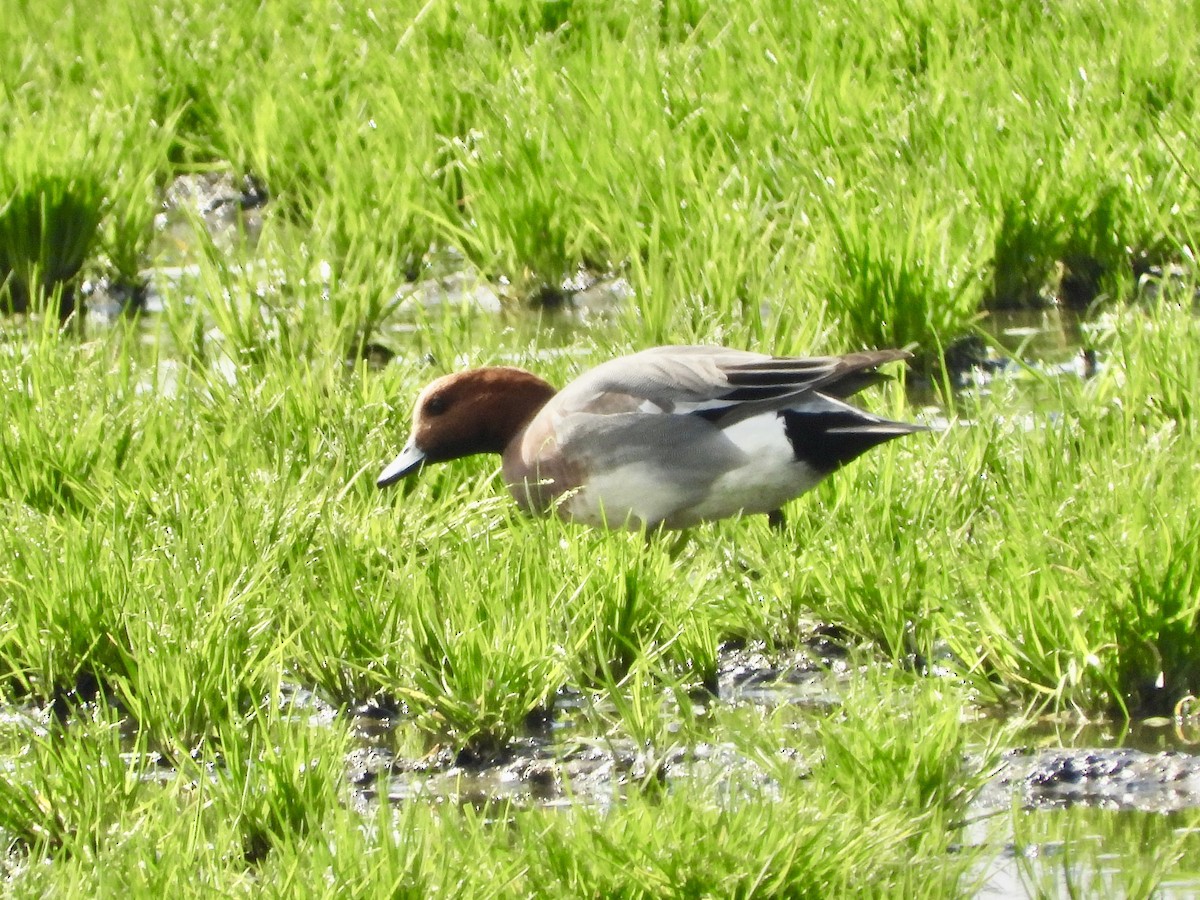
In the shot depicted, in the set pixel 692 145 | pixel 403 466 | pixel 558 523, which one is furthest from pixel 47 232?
pixel 558 523

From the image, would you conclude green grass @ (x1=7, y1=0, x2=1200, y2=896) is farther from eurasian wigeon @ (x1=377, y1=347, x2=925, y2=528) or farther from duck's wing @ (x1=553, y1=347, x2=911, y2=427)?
duck's wing @ (x1=553, y1=347, x2=911, y2=427)

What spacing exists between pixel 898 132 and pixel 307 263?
167 centimetres

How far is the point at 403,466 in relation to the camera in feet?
14.1

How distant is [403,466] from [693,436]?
2.08ft

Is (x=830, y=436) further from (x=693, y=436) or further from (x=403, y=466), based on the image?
(x=403, y=466)

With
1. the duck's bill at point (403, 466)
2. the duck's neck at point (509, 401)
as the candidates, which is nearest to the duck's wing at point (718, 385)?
the duck's neck at point (509, 401)

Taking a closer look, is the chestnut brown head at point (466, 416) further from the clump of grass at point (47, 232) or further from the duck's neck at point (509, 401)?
the clump of grass at point (47, 232)

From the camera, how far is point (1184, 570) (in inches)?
131

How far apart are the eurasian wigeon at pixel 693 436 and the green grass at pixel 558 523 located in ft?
0.31

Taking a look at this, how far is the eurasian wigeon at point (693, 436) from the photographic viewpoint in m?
4.06

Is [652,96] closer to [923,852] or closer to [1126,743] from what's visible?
[1126,743]

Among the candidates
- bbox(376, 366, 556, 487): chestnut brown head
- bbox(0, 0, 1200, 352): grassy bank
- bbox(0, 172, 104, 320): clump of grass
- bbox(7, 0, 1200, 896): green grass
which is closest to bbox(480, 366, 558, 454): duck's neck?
bbox(376, 366, 556, 487): chestnut brown head

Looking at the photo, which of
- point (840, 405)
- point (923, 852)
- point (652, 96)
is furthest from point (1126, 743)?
point (652, 96)

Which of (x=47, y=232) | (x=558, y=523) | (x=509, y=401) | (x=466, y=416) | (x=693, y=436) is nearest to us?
(x=558, y=523)
